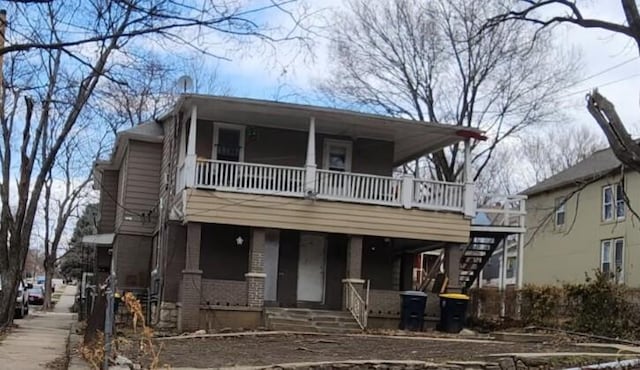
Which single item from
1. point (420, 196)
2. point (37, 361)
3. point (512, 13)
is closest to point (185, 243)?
point (420, 196)

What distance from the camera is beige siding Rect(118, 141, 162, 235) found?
81.9ft

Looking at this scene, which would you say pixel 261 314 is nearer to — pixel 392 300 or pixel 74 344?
pixel 392 300

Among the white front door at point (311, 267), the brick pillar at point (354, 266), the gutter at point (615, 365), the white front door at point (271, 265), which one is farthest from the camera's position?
the white front door at point (311, 267)

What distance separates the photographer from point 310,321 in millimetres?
19219

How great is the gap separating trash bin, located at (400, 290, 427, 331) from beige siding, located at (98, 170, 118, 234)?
13368 millimetres

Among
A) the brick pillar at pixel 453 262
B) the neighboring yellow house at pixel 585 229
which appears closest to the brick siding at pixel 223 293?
the brick pillar at pixel 453 262

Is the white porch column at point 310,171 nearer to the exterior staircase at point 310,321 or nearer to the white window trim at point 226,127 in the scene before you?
the white window trim at point 226,127

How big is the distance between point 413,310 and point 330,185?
3797mm

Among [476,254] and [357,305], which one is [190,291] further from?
[476,254]

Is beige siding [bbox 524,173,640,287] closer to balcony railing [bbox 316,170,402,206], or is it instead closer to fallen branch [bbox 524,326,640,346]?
balcony railing [bbox 316,170,402,206]

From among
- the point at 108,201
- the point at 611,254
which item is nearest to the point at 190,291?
the point at 108,201

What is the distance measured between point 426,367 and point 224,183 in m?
9.80

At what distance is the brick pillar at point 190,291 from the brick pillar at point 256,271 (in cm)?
125

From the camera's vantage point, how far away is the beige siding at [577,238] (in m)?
29.6
